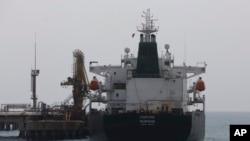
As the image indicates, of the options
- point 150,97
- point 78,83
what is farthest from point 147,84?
point 78,83

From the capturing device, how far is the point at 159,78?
186ft

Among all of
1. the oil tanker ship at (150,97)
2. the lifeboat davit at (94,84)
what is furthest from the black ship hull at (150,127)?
the lifeboat davit at (94,84)

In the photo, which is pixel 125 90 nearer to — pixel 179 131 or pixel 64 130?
pixel 179 131

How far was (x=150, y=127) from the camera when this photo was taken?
50.8 meters

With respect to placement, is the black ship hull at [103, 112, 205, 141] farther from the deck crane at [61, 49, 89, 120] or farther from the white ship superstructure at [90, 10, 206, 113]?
the deck crane at [61, 49, 89, 120]

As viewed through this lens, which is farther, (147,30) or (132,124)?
(147,30)

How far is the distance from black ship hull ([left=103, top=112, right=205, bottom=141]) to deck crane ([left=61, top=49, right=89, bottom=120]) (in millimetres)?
38756

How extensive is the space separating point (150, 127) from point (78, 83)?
40.2 m

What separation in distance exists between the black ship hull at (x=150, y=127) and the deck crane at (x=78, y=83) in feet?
127

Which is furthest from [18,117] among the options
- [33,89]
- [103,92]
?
[103,92]

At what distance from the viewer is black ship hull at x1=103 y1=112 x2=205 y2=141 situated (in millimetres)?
50594

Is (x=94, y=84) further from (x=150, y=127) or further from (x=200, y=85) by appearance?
(x=150, y=127)

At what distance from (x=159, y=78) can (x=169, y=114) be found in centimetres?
584

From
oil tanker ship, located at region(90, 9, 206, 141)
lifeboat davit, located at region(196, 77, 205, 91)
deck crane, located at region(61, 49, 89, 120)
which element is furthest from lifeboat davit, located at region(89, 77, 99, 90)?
deck crane, located at region(61, 49, 89, 120)
